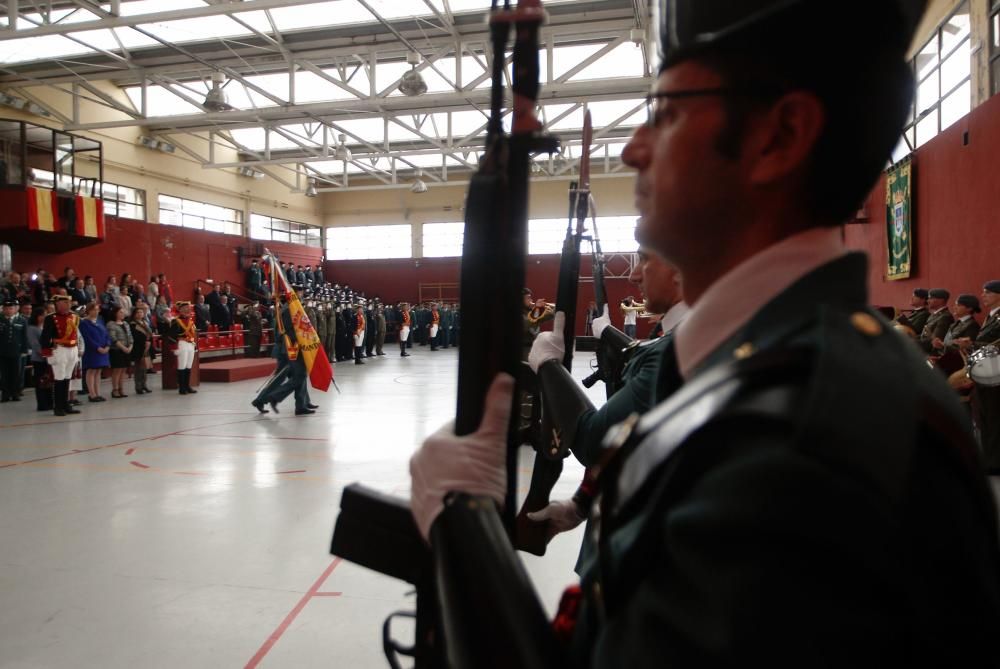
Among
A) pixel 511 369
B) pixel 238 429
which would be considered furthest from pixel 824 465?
pixel 238 429

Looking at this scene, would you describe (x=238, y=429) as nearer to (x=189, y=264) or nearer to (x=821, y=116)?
(x=821, y=116)

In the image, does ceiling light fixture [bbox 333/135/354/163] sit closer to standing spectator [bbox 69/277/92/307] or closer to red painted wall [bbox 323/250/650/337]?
standing spectator [bbox 69/277/92/307]

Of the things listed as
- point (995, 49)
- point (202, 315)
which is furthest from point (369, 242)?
point (995, 49)

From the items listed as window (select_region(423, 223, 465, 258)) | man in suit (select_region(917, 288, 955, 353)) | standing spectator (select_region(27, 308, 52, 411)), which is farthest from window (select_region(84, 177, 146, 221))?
man in suit (select_region(917, 288, 955, 353))

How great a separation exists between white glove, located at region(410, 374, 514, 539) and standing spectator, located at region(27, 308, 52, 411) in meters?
9.28

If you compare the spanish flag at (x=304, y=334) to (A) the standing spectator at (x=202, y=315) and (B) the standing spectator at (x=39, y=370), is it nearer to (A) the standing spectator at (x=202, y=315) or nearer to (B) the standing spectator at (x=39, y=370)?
(B) the standing spectator at (x=39, y=370)

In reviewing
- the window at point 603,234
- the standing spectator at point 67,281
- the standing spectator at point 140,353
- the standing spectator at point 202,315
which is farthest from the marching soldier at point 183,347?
the window at point 603,234

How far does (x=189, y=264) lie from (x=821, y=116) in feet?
67.1

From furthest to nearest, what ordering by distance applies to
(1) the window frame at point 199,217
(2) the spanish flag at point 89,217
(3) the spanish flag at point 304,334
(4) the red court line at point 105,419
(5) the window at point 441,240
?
(5) the window at point 441,240
(1) the window frame at point 199,217
(2) the spanish flag at point 89,217
(3) the spanish flag at point 304,334
(4) the red court line at point 105,419

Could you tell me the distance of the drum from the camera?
4.76 metres

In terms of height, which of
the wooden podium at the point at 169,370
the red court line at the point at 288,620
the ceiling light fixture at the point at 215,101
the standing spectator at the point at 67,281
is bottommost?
the red court line at the point at 288,620

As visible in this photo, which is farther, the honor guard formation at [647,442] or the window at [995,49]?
the window at [995,49]

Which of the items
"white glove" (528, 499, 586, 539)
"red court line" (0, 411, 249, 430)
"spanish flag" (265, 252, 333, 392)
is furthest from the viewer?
"spanish flag" (265, 252, 333, 392)

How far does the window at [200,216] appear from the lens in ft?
62.0
